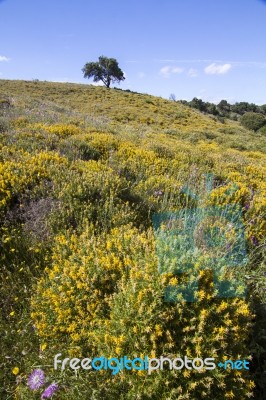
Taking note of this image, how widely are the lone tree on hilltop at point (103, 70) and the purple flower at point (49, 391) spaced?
51.2m

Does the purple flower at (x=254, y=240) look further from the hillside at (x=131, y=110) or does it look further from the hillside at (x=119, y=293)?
the hillside at (x=131, y=110)

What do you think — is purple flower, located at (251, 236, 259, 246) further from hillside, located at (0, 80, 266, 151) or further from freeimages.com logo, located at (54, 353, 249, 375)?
hillside, located at (0, 80, 266, 151)

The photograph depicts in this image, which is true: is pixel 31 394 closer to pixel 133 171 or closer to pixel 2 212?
pixel 2 212

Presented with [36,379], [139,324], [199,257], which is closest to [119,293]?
[139,324]

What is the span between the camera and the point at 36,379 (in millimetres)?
2170

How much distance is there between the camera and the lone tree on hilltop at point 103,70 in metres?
48.1

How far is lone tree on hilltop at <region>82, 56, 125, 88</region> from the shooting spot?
4812 cm

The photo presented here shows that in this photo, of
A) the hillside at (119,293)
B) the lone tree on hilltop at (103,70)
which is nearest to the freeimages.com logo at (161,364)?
the hillside at (119,293)

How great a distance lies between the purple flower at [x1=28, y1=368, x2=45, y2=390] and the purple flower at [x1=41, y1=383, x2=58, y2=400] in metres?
0.08

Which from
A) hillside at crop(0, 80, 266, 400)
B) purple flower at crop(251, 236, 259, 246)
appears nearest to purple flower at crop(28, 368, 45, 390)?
hillside at crop(0, 80, 266, 400)

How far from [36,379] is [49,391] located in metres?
0.16

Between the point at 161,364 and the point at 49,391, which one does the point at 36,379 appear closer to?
the point at 49,391

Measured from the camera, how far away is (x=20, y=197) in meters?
4.13

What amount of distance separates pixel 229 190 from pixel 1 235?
12.0ft
